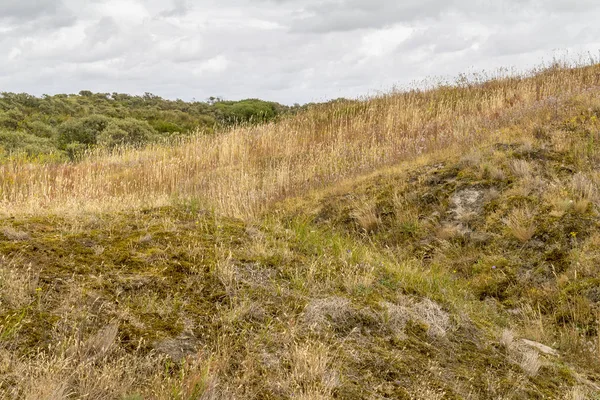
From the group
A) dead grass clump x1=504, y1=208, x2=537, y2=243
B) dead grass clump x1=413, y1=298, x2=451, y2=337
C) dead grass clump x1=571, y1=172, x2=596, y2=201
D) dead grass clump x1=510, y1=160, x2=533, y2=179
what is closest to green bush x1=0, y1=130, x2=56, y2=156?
dead grass clump x1=510, y1=160, x2=533, y2=179

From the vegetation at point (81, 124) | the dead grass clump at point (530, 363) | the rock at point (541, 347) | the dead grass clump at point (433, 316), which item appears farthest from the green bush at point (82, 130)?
the dead grass clump at point (530, 363)

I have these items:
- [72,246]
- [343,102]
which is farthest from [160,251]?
[343,102]

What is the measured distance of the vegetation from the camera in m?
16.5

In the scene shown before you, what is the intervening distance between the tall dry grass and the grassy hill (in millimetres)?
169

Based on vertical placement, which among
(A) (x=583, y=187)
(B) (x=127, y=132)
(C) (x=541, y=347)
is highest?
(B) (x=127, y=132)

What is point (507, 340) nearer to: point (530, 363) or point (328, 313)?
point (530, 363)

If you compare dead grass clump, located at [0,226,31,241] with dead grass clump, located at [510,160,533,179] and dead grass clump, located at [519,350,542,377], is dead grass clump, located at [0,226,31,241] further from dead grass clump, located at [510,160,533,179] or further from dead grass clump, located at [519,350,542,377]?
dead grass clump, located at [510,160,533,179]

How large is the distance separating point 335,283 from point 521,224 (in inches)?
128

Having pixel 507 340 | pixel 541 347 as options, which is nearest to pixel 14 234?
pixel 507 340

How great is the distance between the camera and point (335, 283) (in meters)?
4.07

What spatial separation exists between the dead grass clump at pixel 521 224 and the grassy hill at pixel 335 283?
0.12 ft

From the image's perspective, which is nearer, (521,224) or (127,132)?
(521,224)

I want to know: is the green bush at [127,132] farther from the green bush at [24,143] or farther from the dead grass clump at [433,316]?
the dead grass clump at [433,316]

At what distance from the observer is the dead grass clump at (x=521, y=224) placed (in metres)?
5.90
